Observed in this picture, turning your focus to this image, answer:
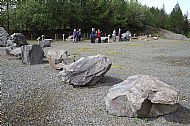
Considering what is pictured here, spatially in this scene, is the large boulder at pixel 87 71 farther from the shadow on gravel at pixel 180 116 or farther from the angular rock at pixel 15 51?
the angular rock at pixel 15 51

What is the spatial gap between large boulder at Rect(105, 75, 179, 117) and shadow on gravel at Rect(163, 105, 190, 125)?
0.15 m

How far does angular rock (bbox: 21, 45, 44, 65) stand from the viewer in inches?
595

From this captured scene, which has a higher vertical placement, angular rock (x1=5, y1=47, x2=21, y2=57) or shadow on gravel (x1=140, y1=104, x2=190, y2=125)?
angular rock (x1=5, y1=47, x2=21, y2=57)

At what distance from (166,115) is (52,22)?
33.5m

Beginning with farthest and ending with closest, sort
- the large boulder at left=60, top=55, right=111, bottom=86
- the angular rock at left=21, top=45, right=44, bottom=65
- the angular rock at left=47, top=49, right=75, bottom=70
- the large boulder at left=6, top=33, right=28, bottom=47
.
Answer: the large boulder at left=6, top=33, right=28, bottom=47 → the angular rock at left=21, top=45, right=44, bottom=65 → the angular rock at left=47, top=49, right=75, bottom=70 → the large boulder at left=60, top=55, right=111, bottom=86

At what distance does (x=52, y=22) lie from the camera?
39.4 m

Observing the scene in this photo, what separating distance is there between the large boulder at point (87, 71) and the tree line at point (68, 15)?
49.3 feet

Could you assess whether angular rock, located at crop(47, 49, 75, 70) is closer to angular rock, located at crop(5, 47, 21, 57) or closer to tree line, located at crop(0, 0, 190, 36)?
angular rock, located at crop(5, 47, 21, 57)

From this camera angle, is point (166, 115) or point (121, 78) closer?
point (166, 115)

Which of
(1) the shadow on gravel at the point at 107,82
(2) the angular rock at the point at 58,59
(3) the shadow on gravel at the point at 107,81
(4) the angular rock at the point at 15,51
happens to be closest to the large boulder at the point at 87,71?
(1) the shadow on gravel at the point at 107,82

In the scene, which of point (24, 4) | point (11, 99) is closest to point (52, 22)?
point (24, 4)

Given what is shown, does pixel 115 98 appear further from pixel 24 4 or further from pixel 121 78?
pixel 24 4

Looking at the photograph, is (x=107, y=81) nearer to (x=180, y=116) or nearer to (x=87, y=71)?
(x=87, y=71)

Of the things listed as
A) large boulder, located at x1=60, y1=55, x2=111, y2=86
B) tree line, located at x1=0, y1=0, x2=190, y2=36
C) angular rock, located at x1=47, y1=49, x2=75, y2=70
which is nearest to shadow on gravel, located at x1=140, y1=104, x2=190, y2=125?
large boulder, located at x1=60, y1=55, x2=111, y2=86
